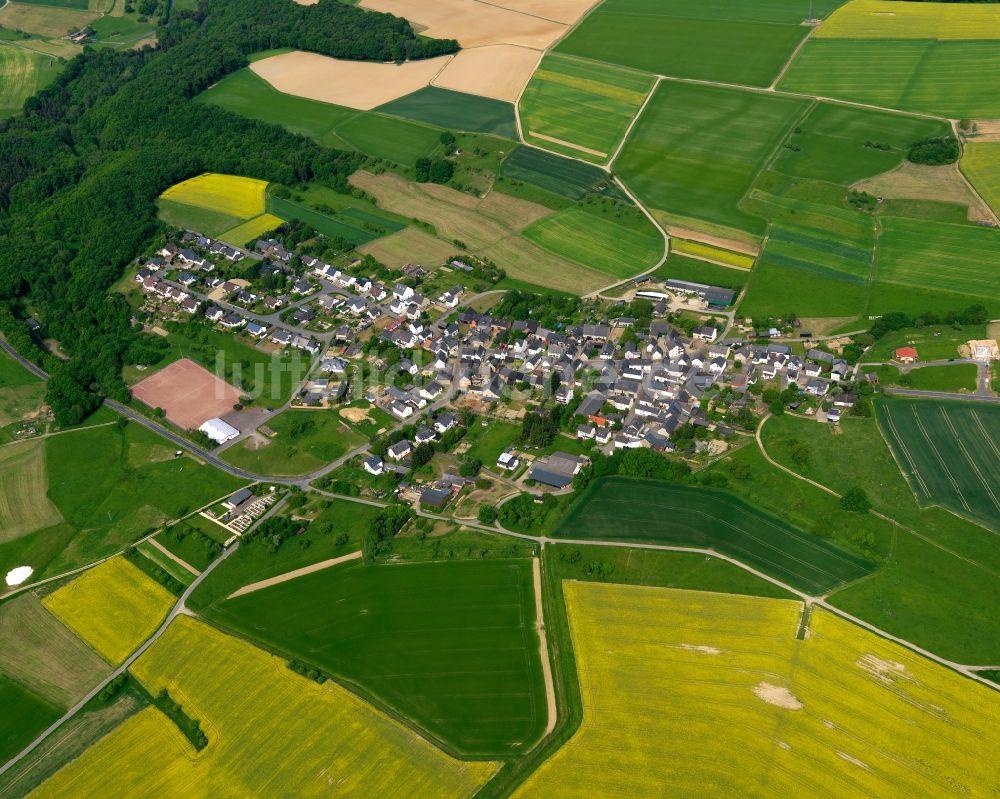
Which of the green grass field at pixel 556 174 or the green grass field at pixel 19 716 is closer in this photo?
the green grass field at pixel 19 716

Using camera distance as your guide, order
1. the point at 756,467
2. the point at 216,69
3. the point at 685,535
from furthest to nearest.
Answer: the point at 216,69, the point at 756,467, the point at 685,535

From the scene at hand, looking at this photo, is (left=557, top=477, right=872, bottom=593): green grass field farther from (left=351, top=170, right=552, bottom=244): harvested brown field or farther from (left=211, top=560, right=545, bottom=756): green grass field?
(left=351, top=170, right=552, bottom=244): harvested brown field

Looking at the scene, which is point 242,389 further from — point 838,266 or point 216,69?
point 216,69

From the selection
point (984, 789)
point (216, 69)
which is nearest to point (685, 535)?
point (984, 789)

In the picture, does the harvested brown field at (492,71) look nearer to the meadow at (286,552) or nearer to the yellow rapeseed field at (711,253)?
the yellow rapeseed field at (711,253)

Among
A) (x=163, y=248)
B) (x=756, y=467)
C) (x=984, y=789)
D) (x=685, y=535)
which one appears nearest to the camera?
(x=984, y=789)

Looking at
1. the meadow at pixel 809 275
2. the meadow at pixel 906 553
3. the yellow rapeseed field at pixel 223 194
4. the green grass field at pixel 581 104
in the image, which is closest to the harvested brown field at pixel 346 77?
the green grass field at pixel 581 104
